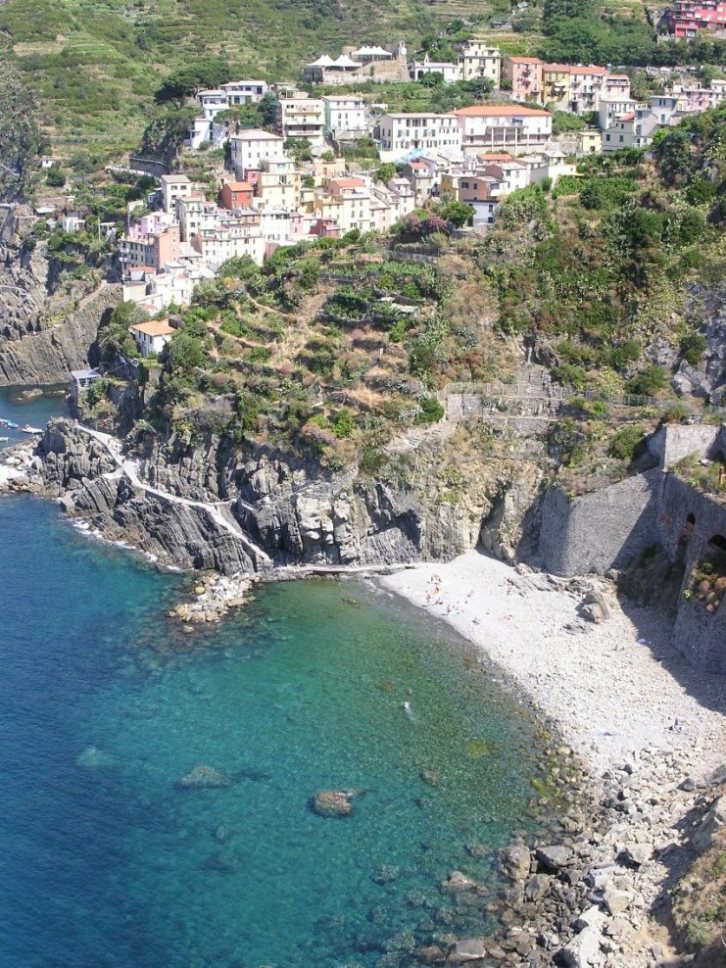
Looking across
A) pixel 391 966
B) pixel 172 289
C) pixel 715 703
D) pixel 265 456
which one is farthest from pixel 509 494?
pixel 172 289

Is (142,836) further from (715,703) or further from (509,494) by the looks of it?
(509,494)

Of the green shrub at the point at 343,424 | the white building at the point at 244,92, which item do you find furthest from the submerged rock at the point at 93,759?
the white building at the point at 244,92

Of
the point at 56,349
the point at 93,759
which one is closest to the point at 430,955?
the point at 93,759

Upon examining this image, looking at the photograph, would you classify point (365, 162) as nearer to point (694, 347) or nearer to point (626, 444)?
point (694, 347)

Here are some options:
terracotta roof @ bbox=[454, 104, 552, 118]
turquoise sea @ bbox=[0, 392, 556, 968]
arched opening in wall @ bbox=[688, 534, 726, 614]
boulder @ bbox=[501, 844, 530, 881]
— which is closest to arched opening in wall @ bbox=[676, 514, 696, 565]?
arched opening in wall @ bbox=[688, 534, 726, 614]

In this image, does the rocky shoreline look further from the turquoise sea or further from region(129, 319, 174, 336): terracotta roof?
region(129, 319, 174, 336): terracotta roof
